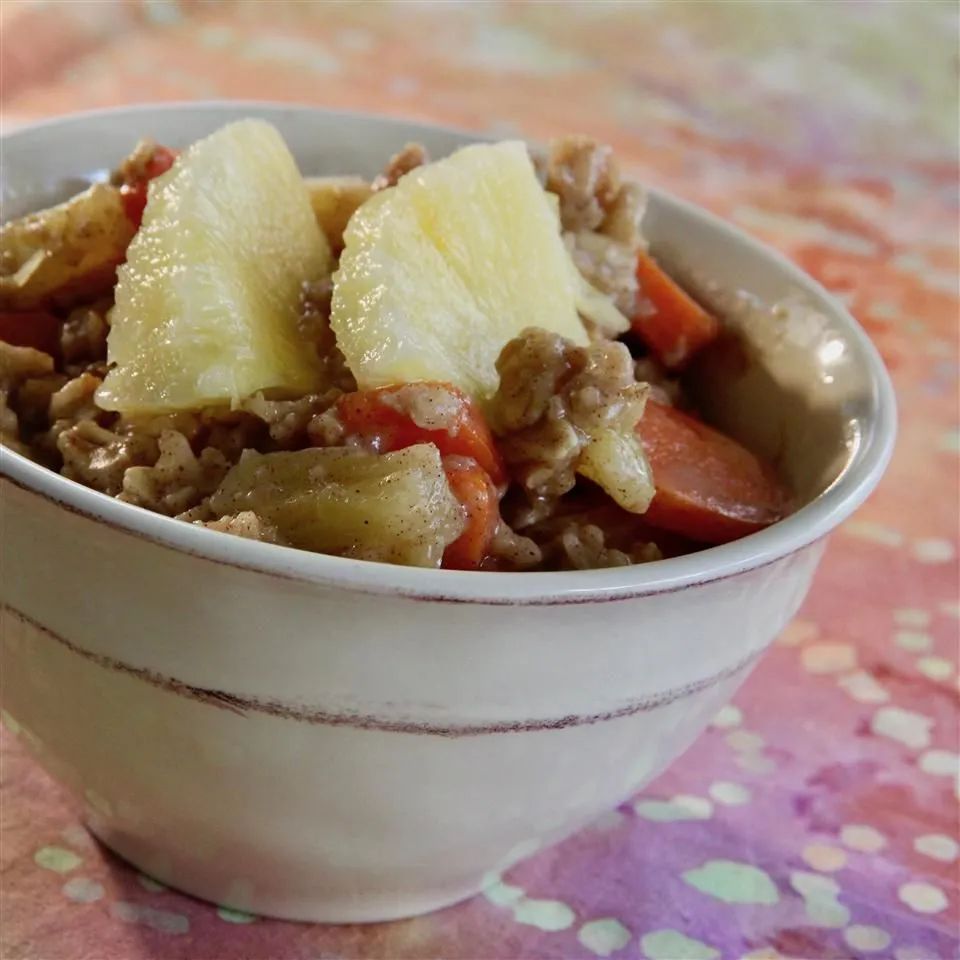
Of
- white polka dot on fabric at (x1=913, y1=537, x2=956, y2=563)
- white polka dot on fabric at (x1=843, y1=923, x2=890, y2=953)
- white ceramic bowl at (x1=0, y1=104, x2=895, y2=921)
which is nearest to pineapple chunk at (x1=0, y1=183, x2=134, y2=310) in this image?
white ceramic bowl at (x1=0, y1=104, x2=895, y2=921)

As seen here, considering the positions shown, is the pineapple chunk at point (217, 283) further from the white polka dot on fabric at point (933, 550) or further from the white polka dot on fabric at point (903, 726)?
the white polka dot on fabric at point (933, 550)

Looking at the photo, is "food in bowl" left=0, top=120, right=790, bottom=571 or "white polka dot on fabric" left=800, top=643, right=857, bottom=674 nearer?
"food in bowl" left=0, top=120, right=790, bottom=571

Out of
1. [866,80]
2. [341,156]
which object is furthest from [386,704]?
[866,80]

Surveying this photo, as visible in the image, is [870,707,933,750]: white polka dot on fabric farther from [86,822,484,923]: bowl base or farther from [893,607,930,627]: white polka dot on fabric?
[86,822,484,923]: bowl base

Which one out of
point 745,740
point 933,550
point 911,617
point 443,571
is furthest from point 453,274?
point 933,550

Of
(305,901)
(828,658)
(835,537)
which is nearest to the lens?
(305,901)

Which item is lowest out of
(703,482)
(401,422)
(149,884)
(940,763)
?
(940,763)

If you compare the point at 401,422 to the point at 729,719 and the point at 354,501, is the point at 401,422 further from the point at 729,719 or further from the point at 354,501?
the point at 729,719
